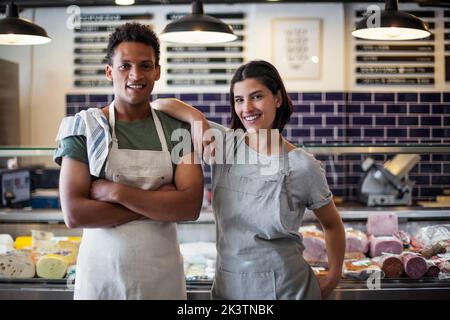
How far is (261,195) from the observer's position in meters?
1.85

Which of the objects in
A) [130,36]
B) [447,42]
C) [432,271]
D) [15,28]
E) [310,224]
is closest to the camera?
[130,36]

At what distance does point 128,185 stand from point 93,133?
0.67ft

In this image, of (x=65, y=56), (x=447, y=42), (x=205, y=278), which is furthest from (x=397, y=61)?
(x=205, y=278)

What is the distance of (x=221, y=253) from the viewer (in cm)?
190

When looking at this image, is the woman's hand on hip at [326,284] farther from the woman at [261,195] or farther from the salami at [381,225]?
the salami at [381,225]

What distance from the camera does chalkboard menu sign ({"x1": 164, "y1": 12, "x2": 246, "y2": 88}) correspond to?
546cm

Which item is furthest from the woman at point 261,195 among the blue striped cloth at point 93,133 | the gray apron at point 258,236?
the blue striped cloth at point 93,133

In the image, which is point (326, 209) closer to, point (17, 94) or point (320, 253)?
point (320, 253)

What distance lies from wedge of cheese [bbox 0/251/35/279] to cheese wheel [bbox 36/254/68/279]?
4cm

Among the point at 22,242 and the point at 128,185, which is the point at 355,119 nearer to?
the point at 22,242

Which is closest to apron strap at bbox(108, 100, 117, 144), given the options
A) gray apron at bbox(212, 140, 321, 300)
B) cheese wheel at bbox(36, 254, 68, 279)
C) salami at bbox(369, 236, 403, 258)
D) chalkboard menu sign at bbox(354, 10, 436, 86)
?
gray apron at bbox(212, 140, 321, 300)
